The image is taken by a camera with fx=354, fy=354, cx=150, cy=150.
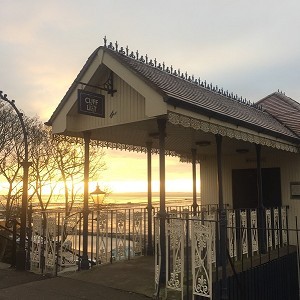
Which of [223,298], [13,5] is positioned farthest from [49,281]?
[13,5]

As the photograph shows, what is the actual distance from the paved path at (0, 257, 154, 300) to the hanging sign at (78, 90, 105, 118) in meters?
3.47

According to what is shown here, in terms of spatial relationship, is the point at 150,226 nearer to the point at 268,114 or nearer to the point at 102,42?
the point at 102,42

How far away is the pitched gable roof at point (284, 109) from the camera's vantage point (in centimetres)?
1357

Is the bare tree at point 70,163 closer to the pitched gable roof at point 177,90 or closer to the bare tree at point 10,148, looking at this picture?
the bare tree at point 10,148

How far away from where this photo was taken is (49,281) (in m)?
7.27

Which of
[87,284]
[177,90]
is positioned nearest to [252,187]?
[177,90]

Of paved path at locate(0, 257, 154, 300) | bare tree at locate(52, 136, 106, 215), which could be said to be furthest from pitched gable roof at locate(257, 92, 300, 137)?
bare tree at locate(52, 136, 106, 215)

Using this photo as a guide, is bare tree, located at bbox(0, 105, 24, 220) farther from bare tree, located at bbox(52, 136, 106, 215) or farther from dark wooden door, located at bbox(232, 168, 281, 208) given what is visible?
dark wooden door, located at bbox(232, 168, 281, 208)

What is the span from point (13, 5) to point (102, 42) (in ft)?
9.13

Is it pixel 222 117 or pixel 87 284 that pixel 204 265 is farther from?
pixel 222 117

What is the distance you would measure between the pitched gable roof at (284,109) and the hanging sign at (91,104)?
24.6 ft

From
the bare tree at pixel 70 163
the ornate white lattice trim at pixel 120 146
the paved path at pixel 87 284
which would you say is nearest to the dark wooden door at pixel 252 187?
the ornate white lattice trim at pixel 120 146

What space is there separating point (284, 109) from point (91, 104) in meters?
10.5

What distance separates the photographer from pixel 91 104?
25.3 feet
